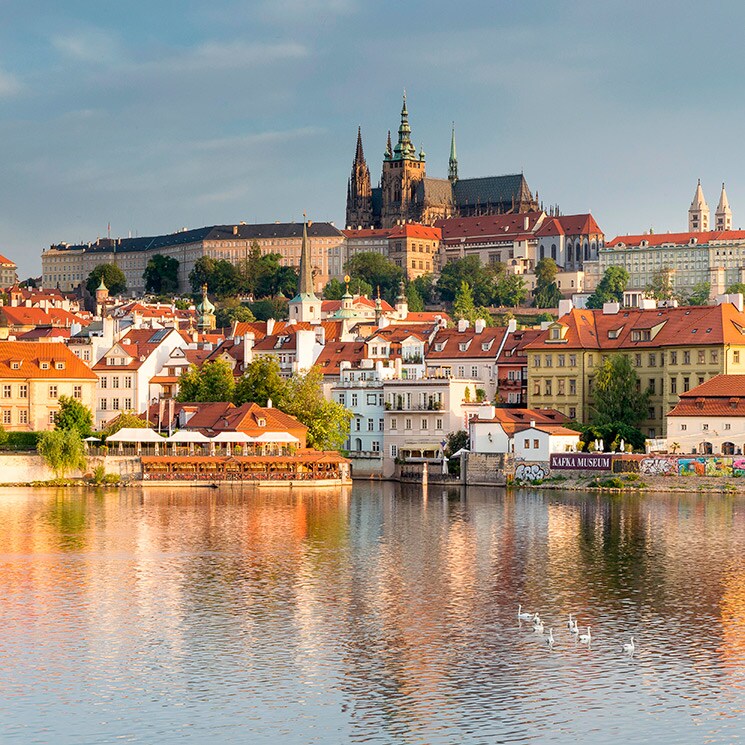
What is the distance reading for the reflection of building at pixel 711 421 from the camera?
8581 cm

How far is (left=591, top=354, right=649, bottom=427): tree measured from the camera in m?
95.2

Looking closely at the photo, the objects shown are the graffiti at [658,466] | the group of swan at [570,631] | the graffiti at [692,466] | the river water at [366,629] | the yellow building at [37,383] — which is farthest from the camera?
the yellow building at [37,383]

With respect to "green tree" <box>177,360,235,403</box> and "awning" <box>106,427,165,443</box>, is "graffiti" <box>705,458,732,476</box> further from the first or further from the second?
"green tree" <box>177,360,235,403</box>

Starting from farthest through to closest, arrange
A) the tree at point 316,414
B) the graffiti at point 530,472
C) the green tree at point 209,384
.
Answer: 1. the green tree at point 209,384
2. the tree at point 316,414
3. the graffiti at point 530,472

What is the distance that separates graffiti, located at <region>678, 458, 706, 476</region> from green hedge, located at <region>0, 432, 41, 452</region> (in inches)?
1340

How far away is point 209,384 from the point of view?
100500mm

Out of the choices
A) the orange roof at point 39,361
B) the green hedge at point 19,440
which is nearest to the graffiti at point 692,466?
the green hedge at point 19,440

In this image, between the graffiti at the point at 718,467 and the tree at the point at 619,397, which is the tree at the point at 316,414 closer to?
the tree at the point at 619,397

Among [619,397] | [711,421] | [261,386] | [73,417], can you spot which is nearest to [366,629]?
[711,421]

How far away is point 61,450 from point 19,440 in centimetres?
441

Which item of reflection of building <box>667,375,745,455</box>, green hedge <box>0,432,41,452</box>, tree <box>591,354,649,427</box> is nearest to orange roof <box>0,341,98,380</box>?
green hedge <box>0,432,41,452</box>

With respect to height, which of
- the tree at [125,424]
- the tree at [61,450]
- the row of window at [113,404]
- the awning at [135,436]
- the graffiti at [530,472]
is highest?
the row of window at [113,404]

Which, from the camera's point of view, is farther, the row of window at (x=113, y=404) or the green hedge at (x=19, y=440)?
the row of window at (x=113, y=404)

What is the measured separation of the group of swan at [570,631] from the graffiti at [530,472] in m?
44.2
